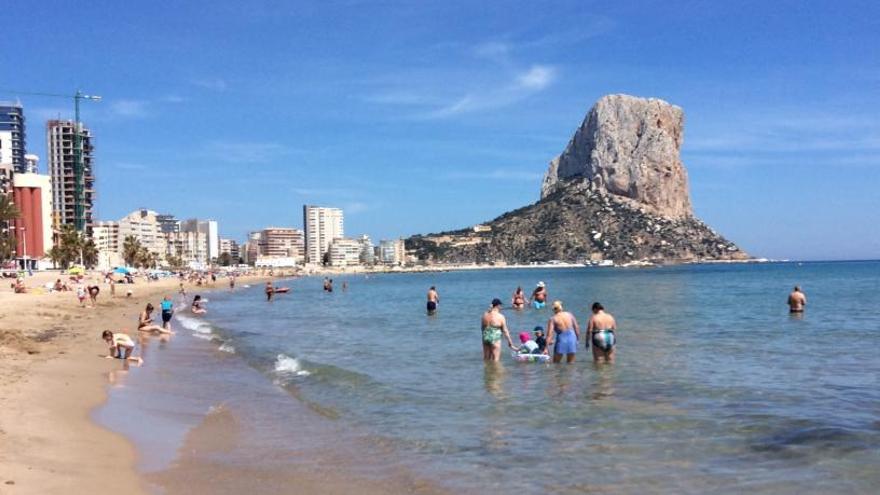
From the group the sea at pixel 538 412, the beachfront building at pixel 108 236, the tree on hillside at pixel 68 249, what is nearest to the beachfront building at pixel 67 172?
the beachfront building at pixel 108 236

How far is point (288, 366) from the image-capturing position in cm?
1636

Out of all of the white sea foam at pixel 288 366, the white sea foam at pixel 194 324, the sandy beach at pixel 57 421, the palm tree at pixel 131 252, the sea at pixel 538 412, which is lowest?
the white sea foam at pixel 194 324

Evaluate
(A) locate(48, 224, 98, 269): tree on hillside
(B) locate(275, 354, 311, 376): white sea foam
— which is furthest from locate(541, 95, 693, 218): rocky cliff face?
(B) locate(275, 354, 311, 376): white sea foam

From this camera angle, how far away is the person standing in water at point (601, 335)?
14570mm

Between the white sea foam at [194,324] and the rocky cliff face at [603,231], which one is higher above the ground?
the rocky cliff face at [603,231]

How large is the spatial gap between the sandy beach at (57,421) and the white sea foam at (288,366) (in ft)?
11.0

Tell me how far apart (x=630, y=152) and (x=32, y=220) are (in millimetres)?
141628

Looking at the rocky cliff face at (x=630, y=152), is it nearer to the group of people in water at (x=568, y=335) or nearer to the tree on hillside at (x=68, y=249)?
the tree on hillside at (x=68, y=249)

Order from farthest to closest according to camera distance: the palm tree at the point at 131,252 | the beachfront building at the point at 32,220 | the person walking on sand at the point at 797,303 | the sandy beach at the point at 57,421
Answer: the palm tree at the point at 131,252, the beachfront building at the point at 32,220, the person walking on sand at the point at 797,303, the sandy beach at the point at 57,421

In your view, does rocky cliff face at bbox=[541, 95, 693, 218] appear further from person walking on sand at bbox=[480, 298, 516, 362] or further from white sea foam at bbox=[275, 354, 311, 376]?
person walking on sand at bbox=[480, 298, 516, 362]

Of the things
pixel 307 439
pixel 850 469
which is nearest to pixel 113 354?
pixel 307 439

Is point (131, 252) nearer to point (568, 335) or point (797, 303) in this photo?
point (797, 303)

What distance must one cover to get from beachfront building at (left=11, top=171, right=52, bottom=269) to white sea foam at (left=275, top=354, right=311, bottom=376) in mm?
100340

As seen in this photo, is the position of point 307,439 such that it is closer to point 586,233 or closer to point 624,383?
point 624,383
